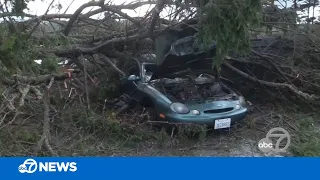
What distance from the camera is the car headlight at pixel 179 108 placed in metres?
5.24

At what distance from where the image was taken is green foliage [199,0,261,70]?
4.26 meters

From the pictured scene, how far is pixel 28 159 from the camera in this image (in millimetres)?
3047

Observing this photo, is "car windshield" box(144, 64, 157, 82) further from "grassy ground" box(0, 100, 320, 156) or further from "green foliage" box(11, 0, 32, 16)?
"green foliage" box(11, 0, 32, 16)

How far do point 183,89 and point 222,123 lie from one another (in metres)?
0.87

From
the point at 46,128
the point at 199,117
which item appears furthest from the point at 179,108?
the point at 46,128

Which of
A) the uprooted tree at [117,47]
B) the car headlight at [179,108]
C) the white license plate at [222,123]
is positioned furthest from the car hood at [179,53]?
the white license plate at [222,123]

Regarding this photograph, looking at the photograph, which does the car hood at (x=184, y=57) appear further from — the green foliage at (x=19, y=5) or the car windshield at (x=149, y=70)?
the green foliage at (x=19, y=5)

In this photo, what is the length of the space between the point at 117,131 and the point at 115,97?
143cm

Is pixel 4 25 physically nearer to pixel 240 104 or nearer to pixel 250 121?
pixel 240 104

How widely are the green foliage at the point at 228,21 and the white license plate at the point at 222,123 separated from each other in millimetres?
1120

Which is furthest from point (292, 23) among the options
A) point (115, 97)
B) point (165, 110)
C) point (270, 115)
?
point (115, 97)

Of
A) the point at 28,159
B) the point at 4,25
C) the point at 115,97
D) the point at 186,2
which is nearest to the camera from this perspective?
the point at 28,159

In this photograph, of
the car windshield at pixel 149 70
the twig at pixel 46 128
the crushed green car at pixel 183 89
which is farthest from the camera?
the car windshield at pixel 149 70

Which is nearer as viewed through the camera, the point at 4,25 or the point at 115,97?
the point at 4,25
